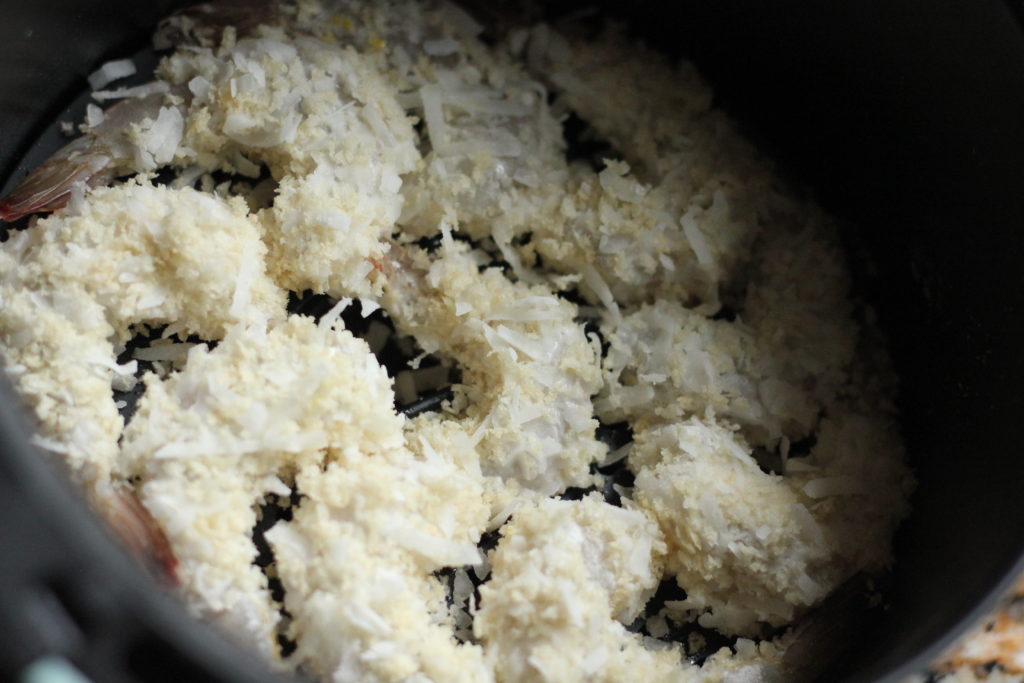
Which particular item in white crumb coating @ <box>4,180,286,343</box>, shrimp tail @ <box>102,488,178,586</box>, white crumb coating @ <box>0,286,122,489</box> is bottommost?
shrimp tail @ <box>102,488,178,586</box>

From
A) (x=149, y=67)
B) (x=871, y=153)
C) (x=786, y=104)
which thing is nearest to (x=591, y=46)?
(x=786, y=104)

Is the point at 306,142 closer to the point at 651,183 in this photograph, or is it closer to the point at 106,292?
the point at 106,292

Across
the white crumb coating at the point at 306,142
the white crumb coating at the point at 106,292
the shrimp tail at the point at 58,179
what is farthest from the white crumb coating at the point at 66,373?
the white crumb coating at the point at 306,142

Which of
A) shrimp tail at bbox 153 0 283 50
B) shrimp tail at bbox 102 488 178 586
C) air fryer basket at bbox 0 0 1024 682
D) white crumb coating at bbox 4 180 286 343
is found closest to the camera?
air fryer basket at bbox 0 0 1024 682

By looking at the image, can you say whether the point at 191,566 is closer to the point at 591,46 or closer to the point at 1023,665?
the point at 1023,665

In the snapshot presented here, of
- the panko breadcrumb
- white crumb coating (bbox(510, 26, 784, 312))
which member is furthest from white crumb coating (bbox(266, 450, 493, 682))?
white crumb coating (bbox(510, 26, 784, 312))

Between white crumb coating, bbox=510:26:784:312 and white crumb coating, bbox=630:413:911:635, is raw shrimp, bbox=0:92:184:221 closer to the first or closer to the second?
white crumb coating, bbox=510:26:784:312
